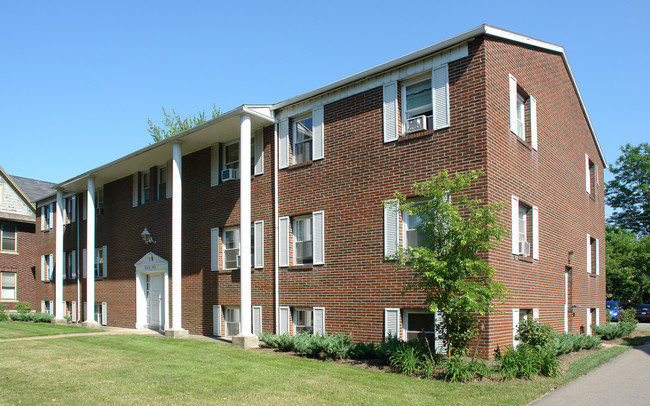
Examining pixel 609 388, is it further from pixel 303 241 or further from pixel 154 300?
pixel 154 300

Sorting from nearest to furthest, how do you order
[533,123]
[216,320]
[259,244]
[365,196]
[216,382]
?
[216,382], [365,196], [533,123], [259,244], [216,320]

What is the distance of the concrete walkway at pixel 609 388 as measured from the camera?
922 cm

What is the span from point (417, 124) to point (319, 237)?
4.25m

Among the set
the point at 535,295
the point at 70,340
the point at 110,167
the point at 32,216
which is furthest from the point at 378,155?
the point at 32,216

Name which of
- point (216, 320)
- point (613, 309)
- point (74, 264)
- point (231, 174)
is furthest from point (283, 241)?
point (613, 309)

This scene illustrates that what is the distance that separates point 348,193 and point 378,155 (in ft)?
4.44

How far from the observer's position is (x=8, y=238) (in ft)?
118

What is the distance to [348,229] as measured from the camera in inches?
590

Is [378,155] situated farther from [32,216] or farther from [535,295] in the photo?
[32,216]

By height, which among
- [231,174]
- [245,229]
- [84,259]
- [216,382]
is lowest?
[216,382]

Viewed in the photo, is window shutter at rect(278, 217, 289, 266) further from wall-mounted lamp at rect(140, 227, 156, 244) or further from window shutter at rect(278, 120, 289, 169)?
wall-mounted lamp at rect(140, 227, 156, 244)

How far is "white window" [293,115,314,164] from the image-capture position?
659 inches

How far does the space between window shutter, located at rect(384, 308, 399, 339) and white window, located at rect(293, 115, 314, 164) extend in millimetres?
5233

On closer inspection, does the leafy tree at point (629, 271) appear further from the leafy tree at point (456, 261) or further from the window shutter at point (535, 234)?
the leafy tree at point (456, 261)
